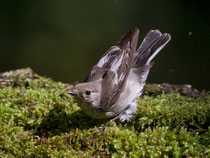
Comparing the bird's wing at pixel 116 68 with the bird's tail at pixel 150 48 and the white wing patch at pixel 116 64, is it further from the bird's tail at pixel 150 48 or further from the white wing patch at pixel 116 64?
the bird's tail at pixel 150 48

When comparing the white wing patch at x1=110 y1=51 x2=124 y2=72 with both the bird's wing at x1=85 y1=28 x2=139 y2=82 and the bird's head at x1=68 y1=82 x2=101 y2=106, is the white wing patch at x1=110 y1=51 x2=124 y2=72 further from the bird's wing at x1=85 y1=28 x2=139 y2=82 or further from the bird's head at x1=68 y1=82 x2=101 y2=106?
the bird's head at x1=68 y1=82 x2=101 y2=106

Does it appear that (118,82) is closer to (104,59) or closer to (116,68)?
(116,68)

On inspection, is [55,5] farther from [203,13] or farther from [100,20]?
[203,13]

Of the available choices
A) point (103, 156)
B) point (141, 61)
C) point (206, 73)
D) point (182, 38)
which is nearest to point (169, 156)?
point (103, 156)

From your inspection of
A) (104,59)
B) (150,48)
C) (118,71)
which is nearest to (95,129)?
(118,71)

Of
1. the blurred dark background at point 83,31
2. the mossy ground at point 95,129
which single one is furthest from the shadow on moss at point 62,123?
the blurred dark background at point 83,31

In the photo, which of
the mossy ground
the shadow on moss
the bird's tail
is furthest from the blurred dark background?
the shadow on moss
